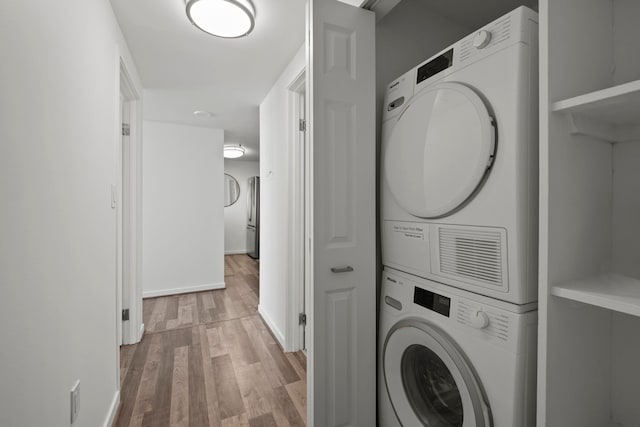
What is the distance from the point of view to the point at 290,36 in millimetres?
1854

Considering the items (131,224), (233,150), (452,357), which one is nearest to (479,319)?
(452,357)

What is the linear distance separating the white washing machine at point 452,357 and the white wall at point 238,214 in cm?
624

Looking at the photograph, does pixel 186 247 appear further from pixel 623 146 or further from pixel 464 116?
pixel 623 146

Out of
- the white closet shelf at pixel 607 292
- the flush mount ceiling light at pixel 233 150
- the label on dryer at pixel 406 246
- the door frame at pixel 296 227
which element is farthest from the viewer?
the flush mount ceiling light at pixel 233 150

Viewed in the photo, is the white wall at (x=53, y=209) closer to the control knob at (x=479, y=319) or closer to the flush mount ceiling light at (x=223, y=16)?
the flush mount ceiling light at (x=223, y=16)

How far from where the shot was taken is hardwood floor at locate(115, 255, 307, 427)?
63.5 inches

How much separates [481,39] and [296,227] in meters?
1.71

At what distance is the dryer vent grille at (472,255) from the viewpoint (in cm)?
86

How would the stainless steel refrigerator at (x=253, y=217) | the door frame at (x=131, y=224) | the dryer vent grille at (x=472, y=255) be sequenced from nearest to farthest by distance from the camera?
the dryer vent grille at (x=472, y=255)
the door frame at (x=131, y=224)
the stainless steel refrigerator at (x=253, y=217)

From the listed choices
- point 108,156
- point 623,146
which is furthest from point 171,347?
point 623,146

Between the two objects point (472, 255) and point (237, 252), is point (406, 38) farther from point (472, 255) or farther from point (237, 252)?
point (237, 252)

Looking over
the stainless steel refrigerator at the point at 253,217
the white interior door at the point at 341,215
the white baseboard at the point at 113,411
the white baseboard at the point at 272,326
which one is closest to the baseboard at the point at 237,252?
the stainless steel refrigerator at the point at 253,217

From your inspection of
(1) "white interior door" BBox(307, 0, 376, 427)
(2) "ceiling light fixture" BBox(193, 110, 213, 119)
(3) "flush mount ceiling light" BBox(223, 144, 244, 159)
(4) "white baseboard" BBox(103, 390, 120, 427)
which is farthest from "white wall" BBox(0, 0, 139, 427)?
(3) "flush mount ceiling light" BBox(223, 144, 244, 159)

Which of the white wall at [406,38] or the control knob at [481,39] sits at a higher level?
the white wall at [406,38]
